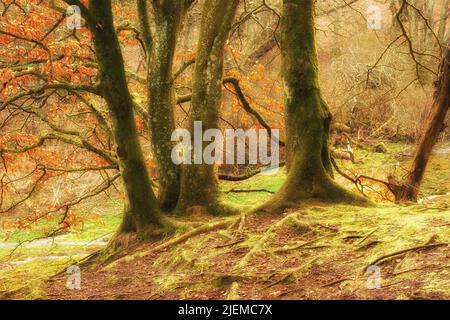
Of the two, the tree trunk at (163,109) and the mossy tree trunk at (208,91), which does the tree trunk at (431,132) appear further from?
the tree trunk at (163,109)

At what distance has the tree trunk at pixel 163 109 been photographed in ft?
32.2

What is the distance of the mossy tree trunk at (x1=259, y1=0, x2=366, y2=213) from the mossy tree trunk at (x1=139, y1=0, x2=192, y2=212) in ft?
6.76

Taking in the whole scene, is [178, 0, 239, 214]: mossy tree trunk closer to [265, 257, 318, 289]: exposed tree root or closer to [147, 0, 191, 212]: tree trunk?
[147, 0, 191, 212]: tree trunk

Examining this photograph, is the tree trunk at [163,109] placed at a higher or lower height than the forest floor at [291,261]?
higher

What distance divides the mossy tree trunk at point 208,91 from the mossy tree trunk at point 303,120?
1260 mm

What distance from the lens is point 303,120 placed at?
28.6ft

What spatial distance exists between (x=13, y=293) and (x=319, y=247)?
188 inches

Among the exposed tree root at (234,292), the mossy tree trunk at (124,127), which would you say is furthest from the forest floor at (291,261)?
the mossy tree trunk at (124,127)

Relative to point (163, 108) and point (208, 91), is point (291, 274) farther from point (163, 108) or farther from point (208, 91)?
point (163, 108)

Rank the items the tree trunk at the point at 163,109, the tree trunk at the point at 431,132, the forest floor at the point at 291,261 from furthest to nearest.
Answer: the tree trunk at the point at 431,132 < the tree trunk at the point at 163,109 < the forest floor at the point at 291,261

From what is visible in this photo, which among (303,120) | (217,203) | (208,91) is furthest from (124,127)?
(303,120)

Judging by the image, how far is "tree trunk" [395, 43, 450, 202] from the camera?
11.3 meters

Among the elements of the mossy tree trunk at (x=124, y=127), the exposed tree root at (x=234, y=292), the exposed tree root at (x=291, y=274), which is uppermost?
the mossy tree trunk at (x=124, y=127)
